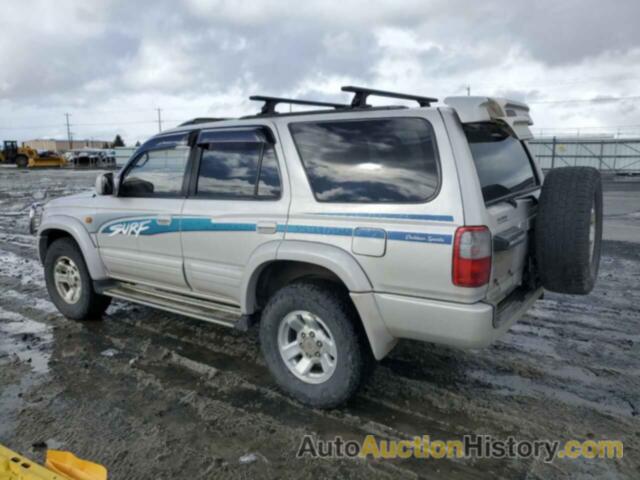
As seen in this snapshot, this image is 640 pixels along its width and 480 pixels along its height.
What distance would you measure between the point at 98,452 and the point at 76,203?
2831 millimetres

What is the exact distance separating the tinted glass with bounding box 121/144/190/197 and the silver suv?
0.02m

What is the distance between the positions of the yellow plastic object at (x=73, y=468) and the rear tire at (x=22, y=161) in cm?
4729

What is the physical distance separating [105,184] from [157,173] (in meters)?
0.57

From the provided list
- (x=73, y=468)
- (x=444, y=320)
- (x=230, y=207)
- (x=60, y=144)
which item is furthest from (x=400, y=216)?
(x=60, y=144)

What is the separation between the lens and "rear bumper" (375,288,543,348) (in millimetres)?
2820

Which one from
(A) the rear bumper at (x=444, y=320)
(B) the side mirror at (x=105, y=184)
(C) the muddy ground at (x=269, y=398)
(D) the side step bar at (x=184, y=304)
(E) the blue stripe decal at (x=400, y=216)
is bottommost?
(C) the muddy ground at (x=269, y=398)

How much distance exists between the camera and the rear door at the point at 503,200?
3.00 metres

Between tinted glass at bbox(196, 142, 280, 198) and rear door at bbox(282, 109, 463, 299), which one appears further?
tinted glass at bbox(196, 142, 280, 198)

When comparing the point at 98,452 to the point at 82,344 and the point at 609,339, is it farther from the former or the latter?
the point at 609,339

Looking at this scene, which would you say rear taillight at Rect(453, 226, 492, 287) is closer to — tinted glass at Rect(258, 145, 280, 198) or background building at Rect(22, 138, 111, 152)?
tinted glass at Rect(258, 145, 280, 198)

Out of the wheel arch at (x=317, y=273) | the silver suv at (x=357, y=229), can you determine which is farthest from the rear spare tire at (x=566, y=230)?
the wheel arch at (x=317, y=273)

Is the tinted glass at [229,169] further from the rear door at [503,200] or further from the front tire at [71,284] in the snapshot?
the front tire at [71,284]

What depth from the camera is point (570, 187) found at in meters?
3.19

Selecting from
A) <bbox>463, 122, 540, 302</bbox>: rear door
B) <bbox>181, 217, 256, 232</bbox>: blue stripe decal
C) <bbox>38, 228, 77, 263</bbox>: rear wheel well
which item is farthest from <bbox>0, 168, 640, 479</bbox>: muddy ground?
<bbox>181, 217, 256, 232</bbox>: blue stripe decal
